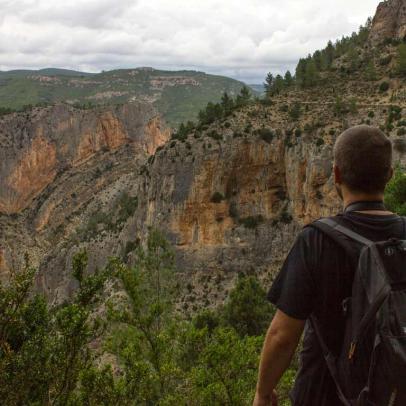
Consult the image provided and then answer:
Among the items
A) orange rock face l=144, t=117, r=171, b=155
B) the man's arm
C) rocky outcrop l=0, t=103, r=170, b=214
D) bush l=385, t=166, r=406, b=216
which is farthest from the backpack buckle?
rocky outcrop l=0, t=103, r=170, b=214

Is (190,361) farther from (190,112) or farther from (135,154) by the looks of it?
(190,112)

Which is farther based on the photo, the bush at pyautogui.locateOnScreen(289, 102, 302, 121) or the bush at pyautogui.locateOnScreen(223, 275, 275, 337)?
the bush at pyautogui.locateOnScreen(289, 102, 302, 121)

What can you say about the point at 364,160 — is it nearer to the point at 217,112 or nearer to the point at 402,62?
the point at 402,62

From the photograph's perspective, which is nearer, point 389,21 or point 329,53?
point 389,21

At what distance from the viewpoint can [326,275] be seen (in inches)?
132

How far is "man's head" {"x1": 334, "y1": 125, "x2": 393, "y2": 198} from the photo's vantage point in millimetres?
3430

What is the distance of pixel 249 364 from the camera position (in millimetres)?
14500

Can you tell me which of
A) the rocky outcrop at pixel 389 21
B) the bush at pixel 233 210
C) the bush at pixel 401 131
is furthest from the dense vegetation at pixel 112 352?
the rocky outcrop at pixel 389 21

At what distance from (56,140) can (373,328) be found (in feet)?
407

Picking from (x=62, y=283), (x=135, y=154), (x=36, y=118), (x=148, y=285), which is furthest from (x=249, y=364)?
(x=36, y=118)

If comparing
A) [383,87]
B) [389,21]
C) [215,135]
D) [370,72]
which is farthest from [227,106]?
[389,21]

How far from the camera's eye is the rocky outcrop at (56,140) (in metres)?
116

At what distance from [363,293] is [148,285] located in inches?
794

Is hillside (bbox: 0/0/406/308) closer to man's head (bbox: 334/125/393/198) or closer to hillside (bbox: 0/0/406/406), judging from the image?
hillside (bbox: 0/0/406/406)
